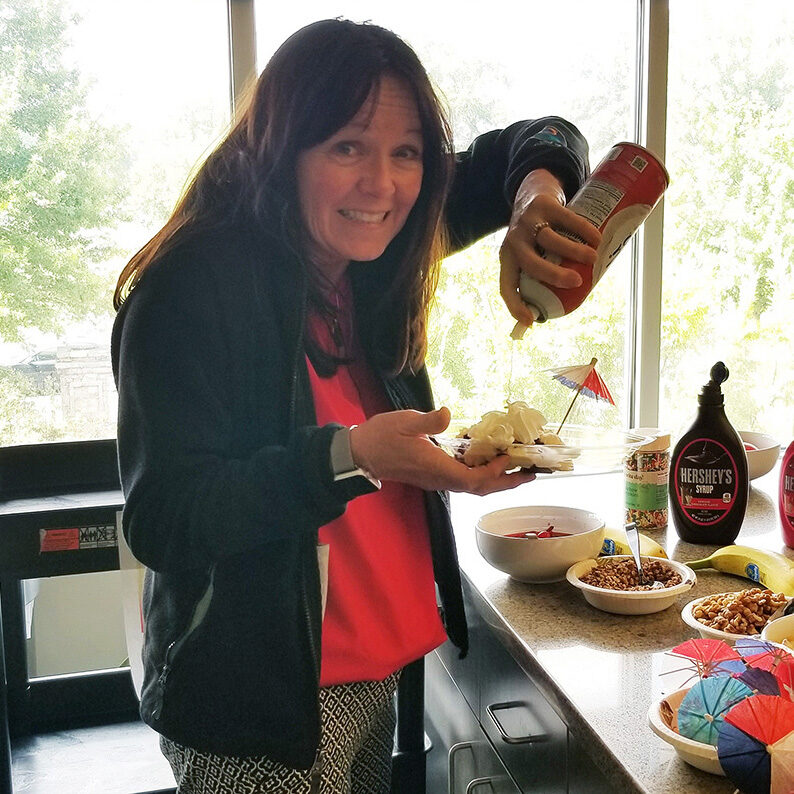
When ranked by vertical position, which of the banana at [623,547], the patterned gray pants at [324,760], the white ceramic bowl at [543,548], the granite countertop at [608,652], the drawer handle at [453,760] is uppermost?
the white ceramic bowl at [543,548]

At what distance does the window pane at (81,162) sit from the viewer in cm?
196

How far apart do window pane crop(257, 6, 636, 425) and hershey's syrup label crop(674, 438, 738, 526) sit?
0.77 m

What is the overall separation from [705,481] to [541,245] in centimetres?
66

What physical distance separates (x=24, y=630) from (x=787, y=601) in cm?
146

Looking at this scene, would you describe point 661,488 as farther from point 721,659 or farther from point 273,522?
point 273,522

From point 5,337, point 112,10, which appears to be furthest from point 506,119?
point 5,337

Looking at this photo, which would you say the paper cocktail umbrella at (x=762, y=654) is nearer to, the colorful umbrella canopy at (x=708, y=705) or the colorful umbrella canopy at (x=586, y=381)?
the colorful umbrella canopy at (x=708, y=705)

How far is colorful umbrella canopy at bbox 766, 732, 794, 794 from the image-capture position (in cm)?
66

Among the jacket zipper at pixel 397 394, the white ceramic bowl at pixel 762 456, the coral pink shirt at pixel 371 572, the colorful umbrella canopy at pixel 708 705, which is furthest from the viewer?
the white ceramic bowl at pixel 762 456

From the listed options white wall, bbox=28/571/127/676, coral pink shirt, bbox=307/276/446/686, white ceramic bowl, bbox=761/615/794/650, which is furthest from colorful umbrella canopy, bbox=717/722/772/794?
white wall, bbox=28/571/127/676

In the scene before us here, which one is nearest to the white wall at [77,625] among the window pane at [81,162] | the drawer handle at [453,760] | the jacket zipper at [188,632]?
the window pane at [81,162]

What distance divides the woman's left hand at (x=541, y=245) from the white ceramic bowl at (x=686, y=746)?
44 cm

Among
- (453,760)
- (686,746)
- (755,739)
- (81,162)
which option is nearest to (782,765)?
(755,739)

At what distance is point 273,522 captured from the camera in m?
0.86
